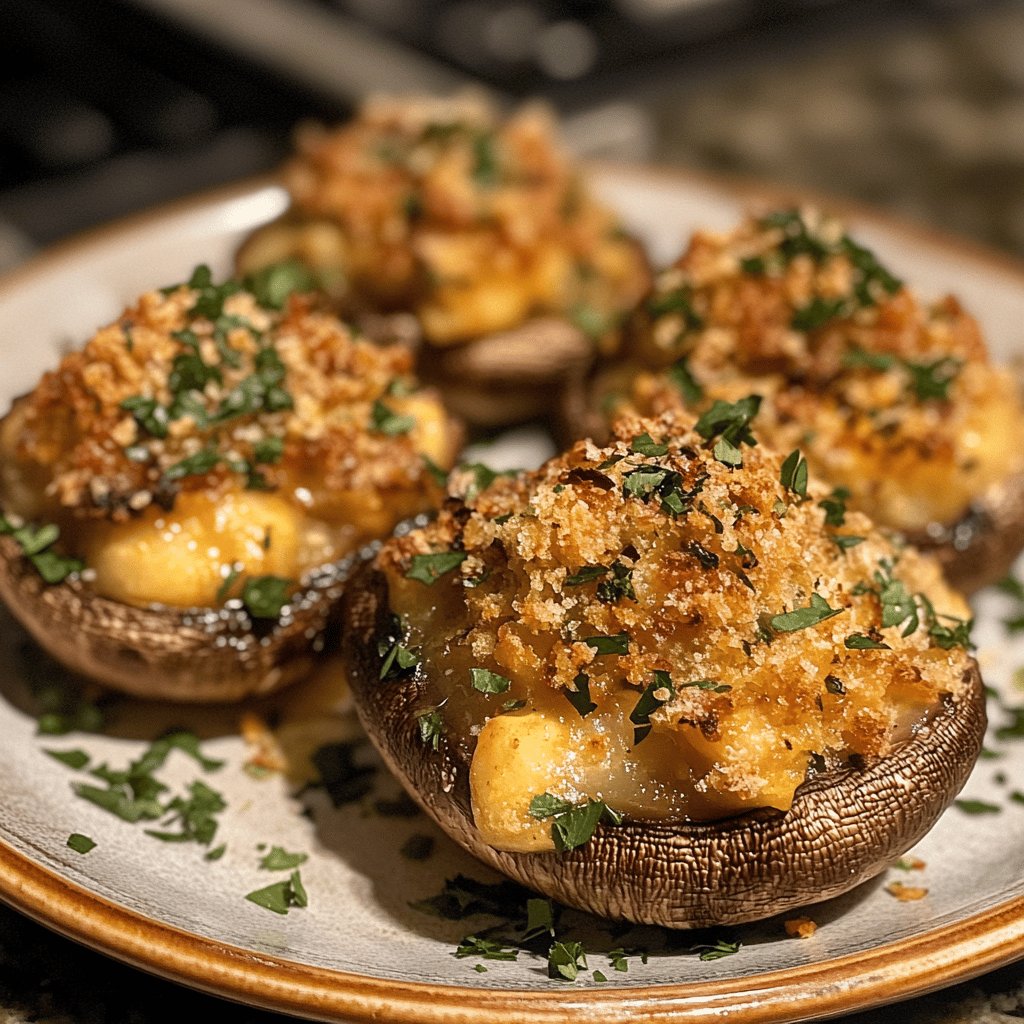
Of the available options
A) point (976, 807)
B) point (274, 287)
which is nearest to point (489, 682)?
point (976, 807)

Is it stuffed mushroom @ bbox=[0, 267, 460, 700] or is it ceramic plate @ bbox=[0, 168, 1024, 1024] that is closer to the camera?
ceramic plate @ bbox=[0, 168, 1024, 1024]

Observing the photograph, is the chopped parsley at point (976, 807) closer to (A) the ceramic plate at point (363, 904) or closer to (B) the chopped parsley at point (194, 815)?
(A) the ceramic plate at point (363, 904)

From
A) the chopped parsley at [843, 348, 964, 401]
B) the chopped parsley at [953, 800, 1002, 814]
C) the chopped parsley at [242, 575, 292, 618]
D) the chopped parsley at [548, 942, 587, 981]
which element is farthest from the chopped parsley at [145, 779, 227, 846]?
the chopped parsley at [843, 348, 964, 401]

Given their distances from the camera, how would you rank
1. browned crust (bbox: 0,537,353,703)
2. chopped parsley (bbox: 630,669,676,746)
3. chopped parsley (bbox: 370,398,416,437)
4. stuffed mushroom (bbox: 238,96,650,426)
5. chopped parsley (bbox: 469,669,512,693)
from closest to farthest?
1. chopped parsley (bbox: 630,669,676,746)
2. chopped parsley (bbox: 469,669,512,693)
3. browned crust (bbox: 0,537,353,703)
4. chopped parsley (bbox: 370,398,416,437)
5. stuffed mushroom (bbox: 238,96,650,426)

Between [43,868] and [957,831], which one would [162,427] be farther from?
[957,831]

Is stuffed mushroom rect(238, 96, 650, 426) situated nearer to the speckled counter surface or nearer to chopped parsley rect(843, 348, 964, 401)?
chopped parsley rect(843, 348, 964, 401)

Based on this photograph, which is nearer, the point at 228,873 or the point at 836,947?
the point at 836,947

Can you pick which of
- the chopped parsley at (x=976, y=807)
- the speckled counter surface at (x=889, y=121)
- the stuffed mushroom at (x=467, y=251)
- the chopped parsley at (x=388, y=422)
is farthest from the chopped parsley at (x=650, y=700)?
the speckled counter surface at (x=889, y=121)

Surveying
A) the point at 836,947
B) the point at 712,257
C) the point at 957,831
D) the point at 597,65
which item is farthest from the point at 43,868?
the point at 597,65
